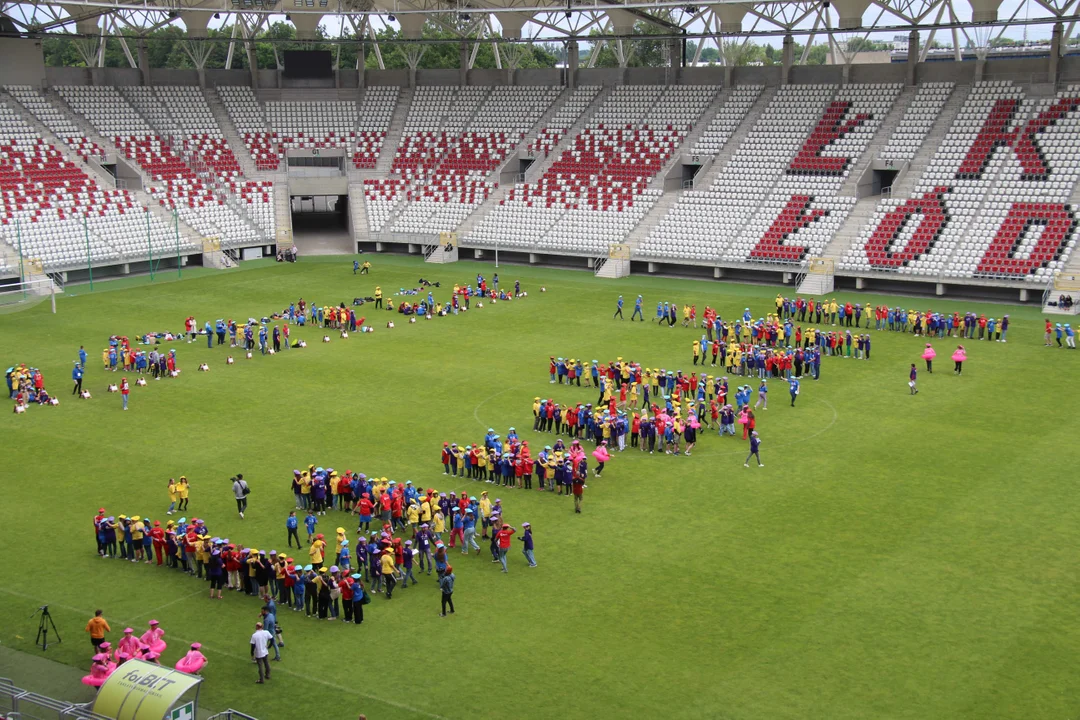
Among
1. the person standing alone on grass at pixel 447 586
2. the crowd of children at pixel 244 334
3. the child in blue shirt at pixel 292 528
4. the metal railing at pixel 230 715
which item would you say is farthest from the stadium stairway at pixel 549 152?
the metal railing at pixel 230 715

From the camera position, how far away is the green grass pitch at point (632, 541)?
17141 mm

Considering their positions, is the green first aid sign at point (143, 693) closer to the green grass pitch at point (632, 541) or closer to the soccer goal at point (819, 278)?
the green grass pitch at point (632, 541)

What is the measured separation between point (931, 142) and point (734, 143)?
9909 millimetres

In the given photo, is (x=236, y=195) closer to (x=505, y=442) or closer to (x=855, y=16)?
(x=855, y=16)

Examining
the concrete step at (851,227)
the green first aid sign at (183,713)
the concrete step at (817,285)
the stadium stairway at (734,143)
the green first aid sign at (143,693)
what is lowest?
the green first aid sign at (183,713)

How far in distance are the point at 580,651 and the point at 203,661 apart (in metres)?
5.69

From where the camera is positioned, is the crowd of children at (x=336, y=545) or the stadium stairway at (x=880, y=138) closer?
the crowd of children at (x=336, y=545)

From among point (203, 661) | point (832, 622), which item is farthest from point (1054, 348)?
point (203, 661)

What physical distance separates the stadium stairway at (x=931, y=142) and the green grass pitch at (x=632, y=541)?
1547cm

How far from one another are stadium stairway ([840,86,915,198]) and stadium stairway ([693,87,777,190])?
666 cm

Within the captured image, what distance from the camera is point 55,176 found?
185ft

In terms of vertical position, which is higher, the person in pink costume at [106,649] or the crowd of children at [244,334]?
the crowd of children at [244,334]

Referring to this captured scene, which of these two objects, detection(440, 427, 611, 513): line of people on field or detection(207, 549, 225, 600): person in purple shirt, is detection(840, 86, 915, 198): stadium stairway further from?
detection(207, 549, 225, 600): person in purple shirt

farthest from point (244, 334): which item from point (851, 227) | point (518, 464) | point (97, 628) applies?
point (851, 227)
